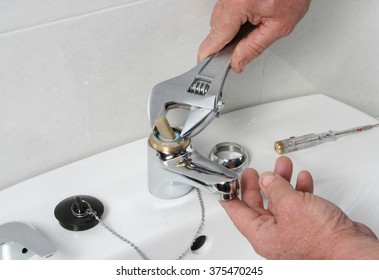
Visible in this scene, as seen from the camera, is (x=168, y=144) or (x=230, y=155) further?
(x=230, y=155)

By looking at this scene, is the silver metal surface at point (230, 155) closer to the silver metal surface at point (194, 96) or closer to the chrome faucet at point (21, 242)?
the silver metal surface at point (194, 96)

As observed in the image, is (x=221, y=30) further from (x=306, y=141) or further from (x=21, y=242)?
(x=21, y=242)

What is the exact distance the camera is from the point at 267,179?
0.50 m

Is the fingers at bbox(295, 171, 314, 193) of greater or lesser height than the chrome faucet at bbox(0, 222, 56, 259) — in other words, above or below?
above

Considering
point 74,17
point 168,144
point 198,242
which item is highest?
point 74,17

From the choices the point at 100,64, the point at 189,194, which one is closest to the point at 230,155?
the point at 189,194

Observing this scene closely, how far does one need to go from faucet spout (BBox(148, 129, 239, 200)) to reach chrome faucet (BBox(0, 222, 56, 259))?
0.13 metres

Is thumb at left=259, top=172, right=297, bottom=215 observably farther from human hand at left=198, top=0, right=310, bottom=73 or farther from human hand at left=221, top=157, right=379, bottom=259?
human hand at left=198, top=0, right=310, bottom=73

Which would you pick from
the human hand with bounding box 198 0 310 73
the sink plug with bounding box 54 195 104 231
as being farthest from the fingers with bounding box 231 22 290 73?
the sink plug with bounding box 54 195 104 231

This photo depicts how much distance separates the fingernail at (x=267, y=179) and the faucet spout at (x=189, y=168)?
0.03 meters

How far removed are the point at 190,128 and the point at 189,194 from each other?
107mm

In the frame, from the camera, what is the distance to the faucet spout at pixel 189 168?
50 centimetres

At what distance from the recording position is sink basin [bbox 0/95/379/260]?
53 centimetres
